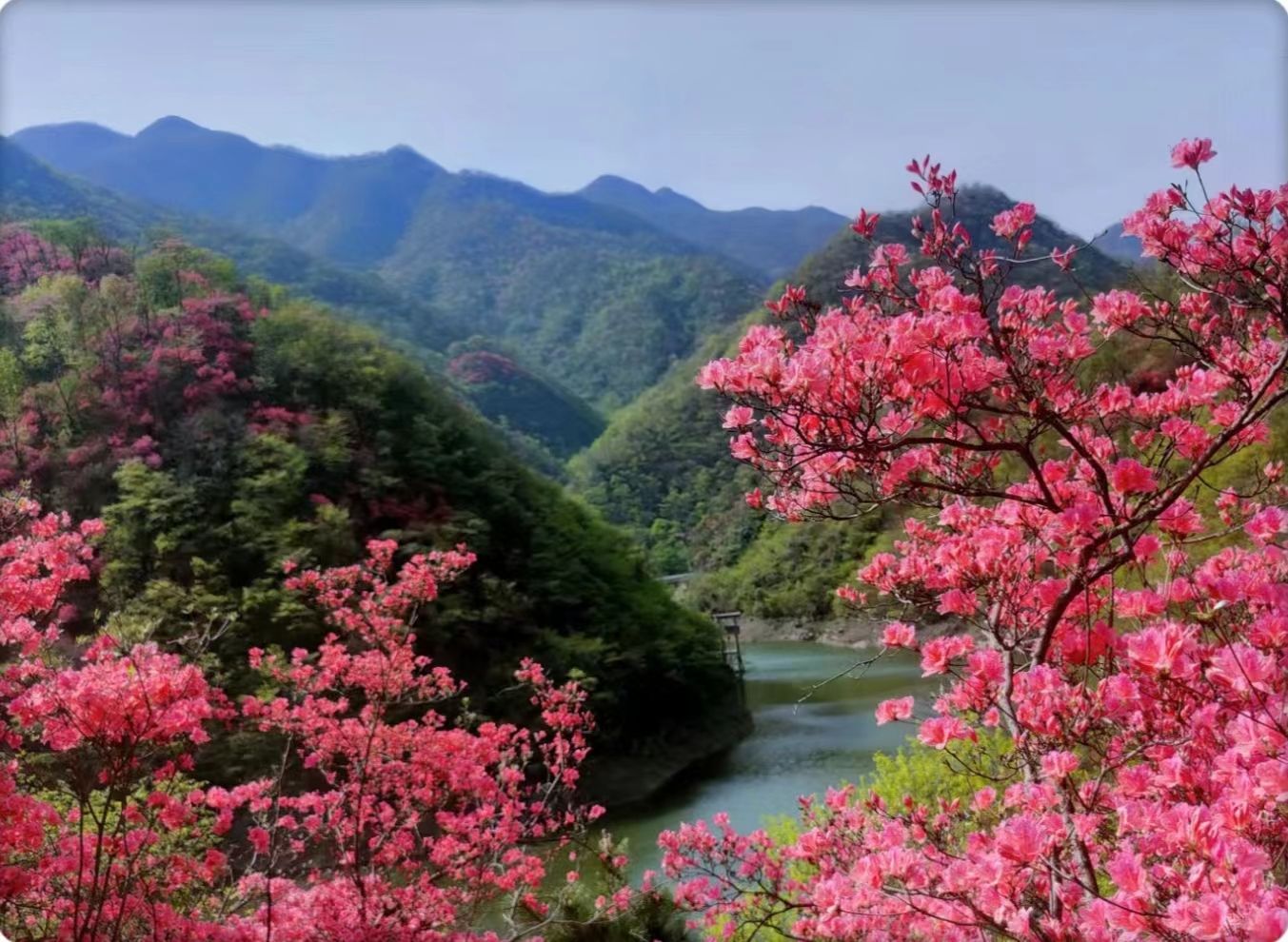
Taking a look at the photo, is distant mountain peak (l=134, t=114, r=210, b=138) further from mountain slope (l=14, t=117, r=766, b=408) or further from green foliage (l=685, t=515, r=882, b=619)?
green foliage (l=685, t=515, r=882, b=619)

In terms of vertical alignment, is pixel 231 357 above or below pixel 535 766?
above

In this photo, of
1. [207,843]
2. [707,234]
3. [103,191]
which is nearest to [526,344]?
[103,191]

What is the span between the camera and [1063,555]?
2215 millimetres

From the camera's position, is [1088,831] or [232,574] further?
[232,574]

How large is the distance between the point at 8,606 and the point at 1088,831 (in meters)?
3.27

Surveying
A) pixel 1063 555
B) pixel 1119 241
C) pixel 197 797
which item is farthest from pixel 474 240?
pixel 1063 555

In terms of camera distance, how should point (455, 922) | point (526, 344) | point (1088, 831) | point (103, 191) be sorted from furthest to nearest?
point (526, 344) < point (103, 191) < point (455, 922) < point (1088, 831)

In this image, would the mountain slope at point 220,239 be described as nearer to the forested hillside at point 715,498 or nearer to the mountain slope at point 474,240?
the mountain slope at point 474,240

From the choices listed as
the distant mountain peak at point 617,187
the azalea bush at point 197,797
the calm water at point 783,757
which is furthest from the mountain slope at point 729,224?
the azalea bush at point 197,797

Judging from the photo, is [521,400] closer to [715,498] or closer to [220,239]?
[715,498]

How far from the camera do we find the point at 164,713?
262 centimetres

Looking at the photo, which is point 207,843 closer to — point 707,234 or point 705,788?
point 705,788

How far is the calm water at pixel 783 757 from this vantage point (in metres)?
11.0

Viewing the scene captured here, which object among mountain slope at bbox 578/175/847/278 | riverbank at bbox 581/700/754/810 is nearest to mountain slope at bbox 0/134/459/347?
riverbank at bbox 581/700/754/810
